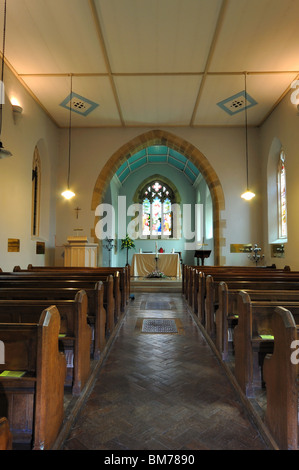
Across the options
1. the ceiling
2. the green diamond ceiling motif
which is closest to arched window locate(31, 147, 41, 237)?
the ceiling

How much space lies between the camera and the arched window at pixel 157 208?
588 inches

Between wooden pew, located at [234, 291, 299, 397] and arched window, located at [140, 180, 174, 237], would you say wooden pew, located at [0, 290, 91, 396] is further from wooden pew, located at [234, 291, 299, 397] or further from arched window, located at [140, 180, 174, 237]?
arched window, located at [140, 180, 174, 237]

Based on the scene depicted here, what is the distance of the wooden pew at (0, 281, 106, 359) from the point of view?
2965 millimetres

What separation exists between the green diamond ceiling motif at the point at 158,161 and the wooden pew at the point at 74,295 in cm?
1040

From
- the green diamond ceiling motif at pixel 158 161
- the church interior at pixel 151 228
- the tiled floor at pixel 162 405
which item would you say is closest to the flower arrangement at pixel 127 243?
the church interior at pixel 151 228

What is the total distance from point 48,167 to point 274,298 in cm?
774

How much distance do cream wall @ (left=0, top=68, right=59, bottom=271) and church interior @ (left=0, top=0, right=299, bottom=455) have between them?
5 cm

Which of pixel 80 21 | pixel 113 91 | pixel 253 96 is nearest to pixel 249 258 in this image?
pixel 253 96

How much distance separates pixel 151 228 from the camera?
48.9 ft

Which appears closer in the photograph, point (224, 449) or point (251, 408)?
point (224, 449)

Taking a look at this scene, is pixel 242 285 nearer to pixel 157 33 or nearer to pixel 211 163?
pixel 157 33

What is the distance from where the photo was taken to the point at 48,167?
891cm

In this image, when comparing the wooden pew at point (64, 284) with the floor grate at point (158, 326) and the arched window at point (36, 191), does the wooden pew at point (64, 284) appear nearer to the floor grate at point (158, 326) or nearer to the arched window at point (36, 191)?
the floor grate at point (158, 326)
